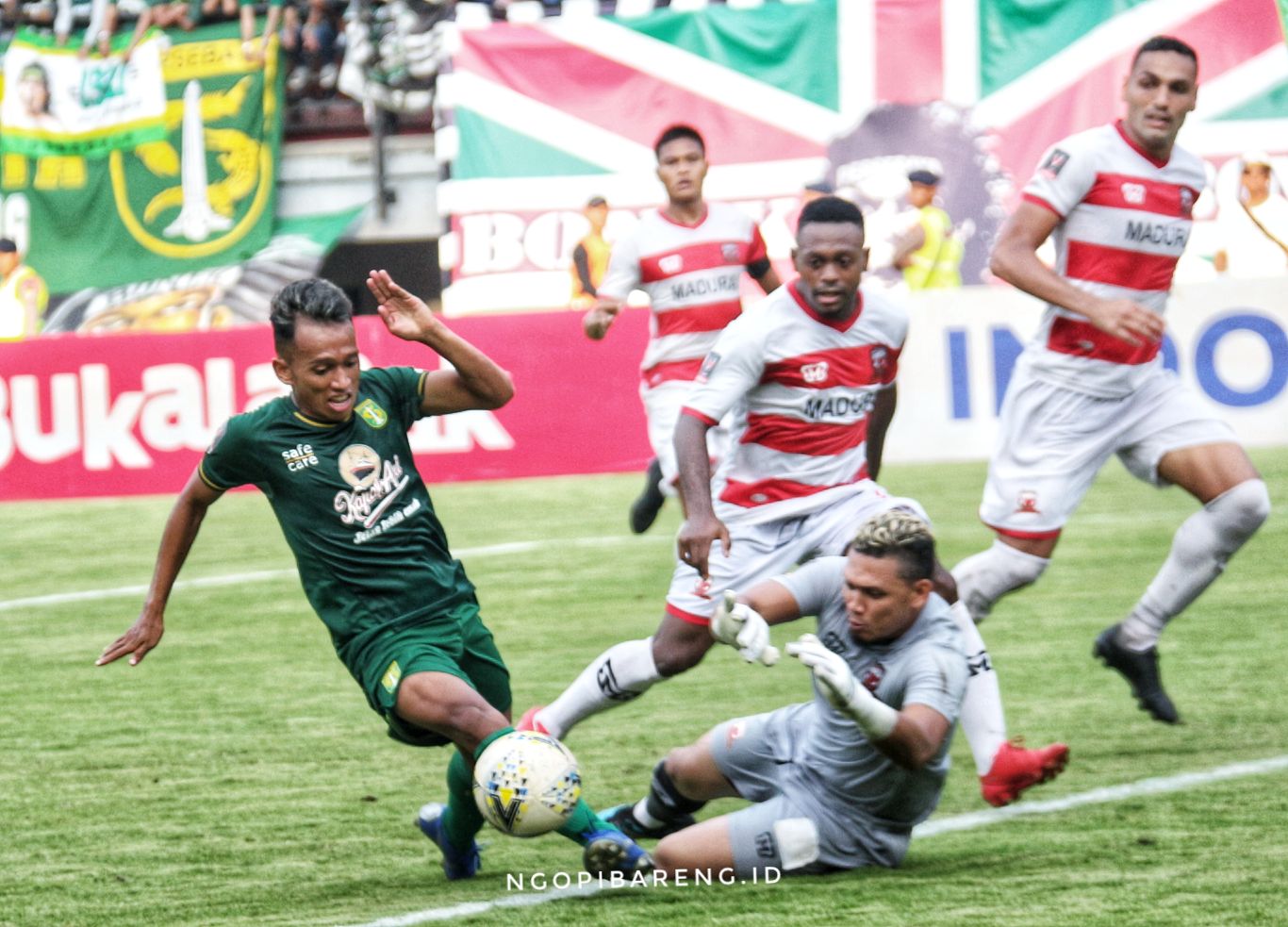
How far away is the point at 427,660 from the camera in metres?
5.34

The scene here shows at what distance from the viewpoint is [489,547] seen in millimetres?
12766

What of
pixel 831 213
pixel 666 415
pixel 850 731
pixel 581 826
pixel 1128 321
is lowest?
pixel 666 415

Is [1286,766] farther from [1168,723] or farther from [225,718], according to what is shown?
[225,718]

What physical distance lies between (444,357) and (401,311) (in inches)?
7.8

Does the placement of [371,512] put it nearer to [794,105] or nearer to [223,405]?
[223,405]

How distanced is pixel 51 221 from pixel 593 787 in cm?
1788

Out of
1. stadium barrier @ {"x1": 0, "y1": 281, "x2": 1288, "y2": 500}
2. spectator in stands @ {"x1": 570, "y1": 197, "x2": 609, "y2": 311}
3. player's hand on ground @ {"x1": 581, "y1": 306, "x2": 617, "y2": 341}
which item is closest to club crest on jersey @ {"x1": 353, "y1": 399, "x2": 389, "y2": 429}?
player's hand on ground @ {"x1": 581, "y1": 306, "x2": 617, "y2": 341}

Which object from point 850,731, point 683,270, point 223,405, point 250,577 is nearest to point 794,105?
point 223,405

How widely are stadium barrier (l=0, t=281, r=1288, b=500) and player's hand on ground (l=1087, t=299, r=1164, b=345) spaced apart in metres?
8.04

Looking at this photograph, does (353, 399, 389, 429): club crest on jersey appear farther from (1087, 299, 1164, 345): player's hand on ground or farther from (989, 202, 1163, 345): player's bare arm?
(1087, 299, 1164, 345): player's hand on ground

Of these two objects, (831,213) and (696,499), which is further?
(831,213)

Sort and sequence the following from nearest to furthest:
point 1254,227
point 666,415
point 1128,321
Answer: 1. point 1128,321
2. point 666,415
3. point 1254,227

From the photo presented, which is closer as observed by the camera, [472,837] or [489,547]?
[472,837]

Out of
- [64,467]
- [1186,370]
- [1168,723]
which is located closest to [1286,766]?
[1168,723]
